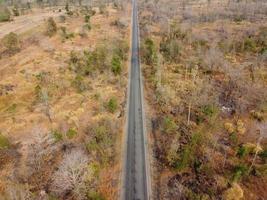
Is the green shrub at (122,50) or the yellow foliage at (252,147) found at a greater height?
the green shrub at (122,50)

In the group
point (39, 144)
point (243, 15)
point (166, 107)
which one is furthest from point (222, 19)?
point (39, 144)

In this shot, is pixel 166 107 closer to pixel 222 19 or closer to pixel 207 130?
pixel 207 130

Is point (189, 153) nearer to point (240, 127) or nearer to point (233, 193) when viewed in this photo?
point (233, 193)

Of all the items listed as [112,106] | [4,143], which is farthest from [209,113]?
[4,143]

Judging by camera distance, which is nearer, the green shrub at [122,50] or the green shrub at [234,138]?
the green shrub at [234,138]

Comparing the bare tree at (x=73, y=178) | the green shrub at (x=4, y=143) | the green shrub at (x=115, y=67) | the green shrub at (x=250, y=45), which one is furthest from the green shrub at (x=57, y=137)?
the green shrub at (x=250, y=45)

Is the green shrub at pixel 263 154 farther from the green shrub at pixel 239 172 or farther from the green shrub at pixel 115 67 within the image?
the green shrub at pixel 115 67
